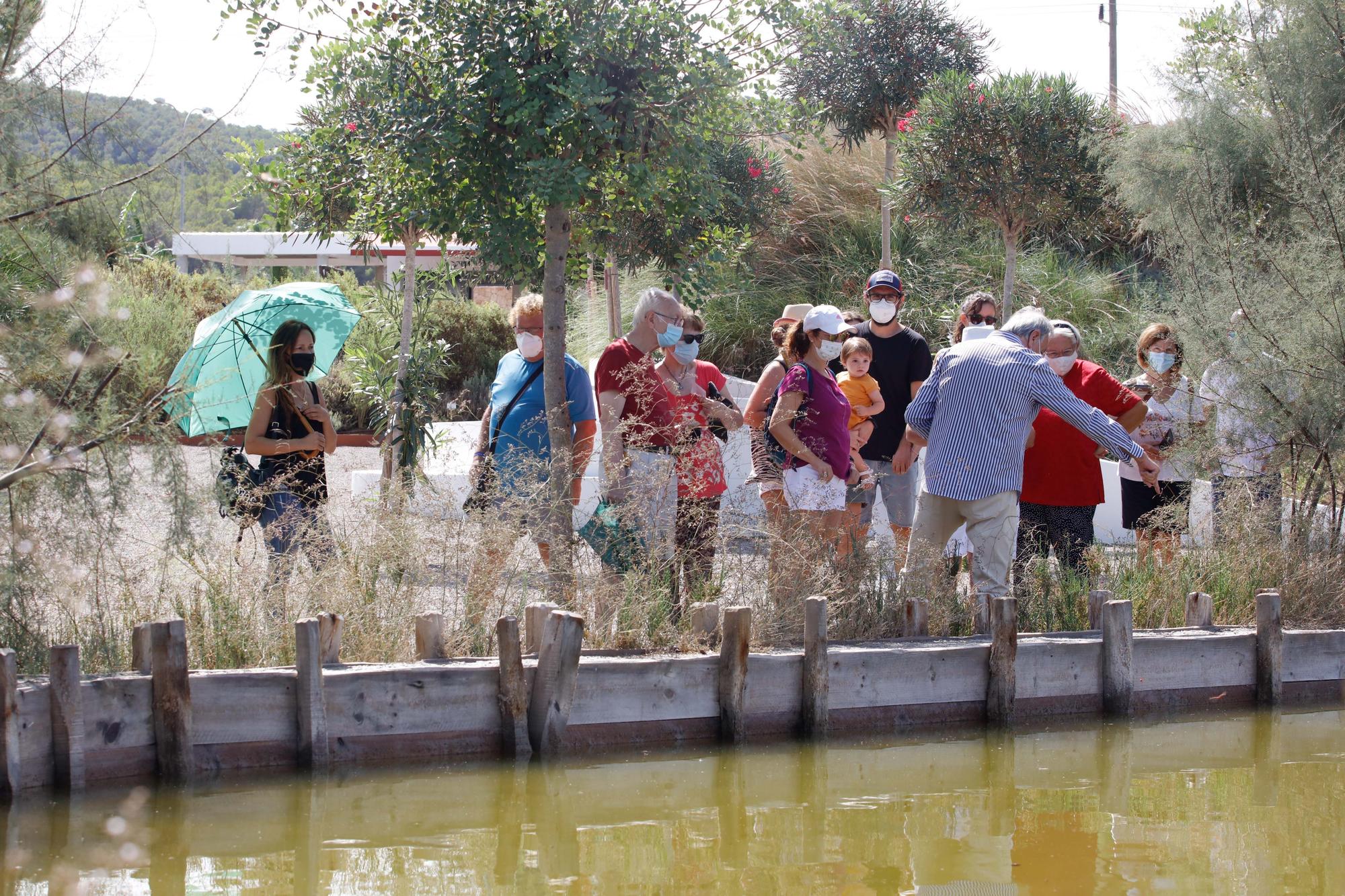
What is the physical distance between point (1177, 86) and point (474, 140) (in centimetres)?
574

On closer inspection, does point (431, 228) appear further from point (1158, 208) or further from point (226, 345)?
point (1158, 208)

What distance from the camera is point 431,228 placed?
727 cm

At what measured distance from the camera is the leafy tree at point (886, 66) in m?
15.9

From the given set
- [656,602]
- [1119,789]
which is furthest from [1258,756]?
[656,602]

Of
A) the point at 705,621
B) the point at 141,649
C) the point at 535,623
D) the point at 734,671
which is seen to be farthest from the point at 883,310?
the point at 141,649

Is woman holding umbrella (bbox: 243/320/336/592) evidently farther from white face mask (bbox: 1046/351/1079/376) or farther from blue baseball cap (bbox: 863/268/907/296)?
white face mask (bbox: 1046/351/1079/376)

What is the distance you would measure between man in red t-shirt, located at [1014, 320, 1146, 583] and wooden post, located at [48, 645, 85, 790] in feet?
14.9

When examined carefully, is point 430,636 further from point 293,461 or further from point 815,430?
point 815,430

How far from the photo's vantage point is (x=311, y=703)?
5.69m

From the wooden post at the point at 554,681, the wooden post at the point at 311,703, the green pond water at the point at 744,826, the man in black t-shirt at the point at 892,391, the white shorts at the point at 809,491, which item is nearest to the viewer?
the green pond water at the point at 744,826

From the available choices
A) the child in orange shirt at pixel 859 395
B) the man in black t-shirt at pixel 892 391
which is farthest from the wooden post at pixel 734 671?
the man in black t-shirt at pixel 892 391

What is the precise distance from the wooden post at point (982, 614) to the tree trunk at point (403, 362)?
432 cm

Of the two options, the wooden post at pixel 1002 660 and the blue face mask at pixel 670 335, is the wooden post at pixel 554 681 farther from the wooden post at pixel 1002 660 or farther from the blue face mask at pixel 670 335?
the wooden post at pixel 1002 660

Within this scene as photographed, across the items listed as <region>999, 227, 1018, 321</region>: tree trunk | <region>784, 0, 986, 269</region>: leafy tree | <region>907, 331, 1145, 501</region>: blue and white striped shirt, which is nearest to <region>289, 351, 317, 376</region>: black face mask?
<region>907, 331, 1145, 501</region>: blue and white striped shirt
